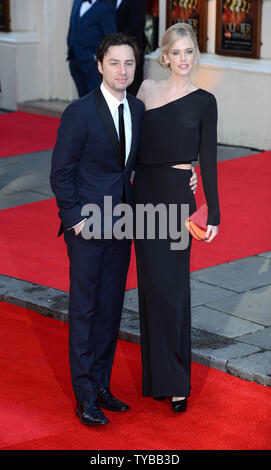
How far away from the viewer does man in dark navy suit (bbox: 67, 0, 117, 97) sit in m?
11.4

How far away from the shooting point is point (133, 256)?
7.90 metres

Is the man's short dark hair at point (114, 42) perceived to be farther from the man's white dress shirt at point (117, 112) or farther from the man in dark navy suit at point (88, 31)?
the man in dark navy suit at point (88, 31)

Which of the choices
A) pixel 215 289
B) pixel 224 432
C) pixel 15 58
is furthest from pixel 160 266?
pixel 15 58

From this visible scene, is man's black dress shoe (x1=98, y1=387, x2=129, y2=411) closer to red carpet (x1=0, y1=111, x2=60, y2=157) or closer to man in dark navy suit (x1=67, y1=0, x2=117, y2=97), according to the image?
man in dark navy suit (x1=67, y1=0, x2=117, y2=97)

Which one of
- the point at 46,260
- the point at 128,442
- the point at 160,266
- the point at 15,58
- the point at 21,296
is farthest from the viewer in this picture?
the point at 15,58

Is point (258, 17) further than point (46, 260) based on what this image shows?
Yes

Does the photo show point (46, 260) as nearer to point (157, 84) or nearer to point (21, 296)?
point (21, 296)

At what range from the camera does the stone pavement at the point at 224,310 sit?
5648 mm

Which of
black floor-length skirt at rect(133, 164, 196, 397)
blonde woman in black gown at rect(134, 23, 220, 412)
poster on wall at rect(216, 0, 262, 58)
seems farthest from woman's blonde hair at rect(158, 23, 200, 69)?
poster on wall at rect(216, 0, 262, 58)

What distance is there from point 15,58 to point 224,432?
37.3ft

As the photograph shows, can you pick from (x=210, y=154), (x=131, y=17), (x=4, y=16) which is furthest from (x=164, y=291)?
(x=4, y=16)

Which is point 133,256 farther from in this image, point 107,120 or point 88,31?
point 88,31

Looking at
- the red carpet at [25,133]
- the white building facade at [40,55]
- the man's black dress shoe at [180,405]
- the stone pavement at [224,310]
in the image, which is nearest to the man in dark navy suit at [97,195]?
the man's black dress shoe at [180,405]

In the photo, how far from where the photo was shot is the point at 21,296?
6.88 meters
